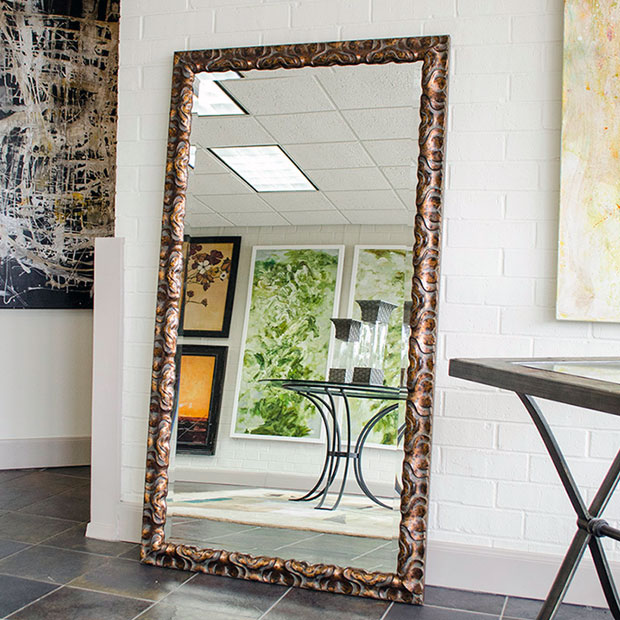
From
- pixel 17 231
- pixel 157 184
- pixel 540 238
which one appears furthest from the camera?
pixel 17 231

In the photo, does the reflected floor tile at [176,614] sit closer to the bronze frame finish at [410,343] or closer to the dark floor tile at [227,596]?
the dark floor tile at [227,596]

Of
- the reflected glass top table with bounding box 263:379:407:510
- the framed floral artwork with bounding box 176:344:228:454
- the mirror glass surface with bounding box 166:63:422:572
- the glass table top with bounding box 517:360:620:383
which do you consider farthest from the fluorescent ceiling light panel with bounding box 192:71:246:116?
the glass table top with bounding box 517:360:620:383

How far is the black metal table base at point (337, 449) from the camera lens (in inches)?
87.0

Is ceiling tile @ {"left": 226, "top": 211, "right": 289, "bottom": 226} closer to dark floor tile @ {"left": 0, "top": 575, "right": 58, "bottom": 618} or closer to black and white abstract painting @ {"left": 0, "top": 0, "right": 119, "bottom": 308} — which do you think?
dark floor tile @ {"left": 0, "top": 575, "right": 58, "bottom": 618}

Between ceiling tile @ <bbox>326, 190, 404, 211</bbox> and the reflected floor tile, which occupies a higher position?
ceiling tile @ <bbox>326, 190, 404, 211</bbox>

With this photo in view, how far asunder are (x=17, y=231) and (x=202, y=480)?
2026 mm

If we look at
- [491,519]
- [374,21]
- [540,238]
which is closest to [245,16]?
[374,21]

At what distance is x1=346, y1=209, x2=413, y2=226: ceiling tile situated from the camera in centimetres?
223

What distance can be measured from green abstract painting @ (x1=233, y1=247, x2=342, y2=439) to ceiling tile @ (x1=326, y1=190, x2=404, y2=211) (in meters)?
0.16

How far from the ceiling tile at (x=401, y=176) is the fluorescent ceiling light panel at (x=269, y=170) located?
271 mm

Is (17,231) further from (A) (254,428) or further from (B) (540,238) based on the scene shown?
(B) (540,238)

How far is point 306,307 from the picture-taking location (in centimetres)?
231

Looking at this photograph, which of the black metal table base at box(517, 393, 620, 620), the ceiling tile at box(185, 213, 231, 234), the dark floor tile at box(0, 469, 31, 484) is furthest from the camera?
the dark floor tile at box(0, 469, 31, 484)

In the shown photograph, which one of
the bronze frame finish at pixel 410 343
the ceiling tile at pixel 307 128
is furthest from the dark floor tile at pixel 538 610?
the ceiling tile at pixel 307 128
